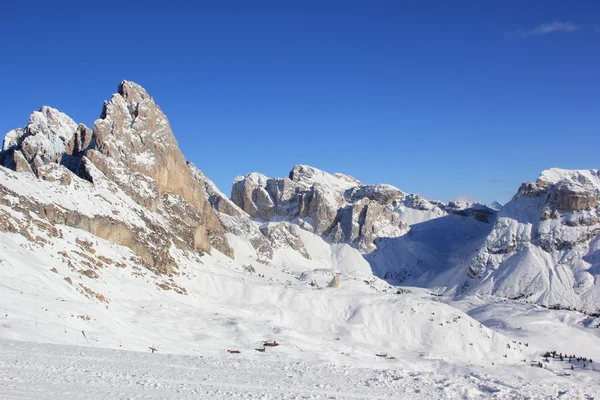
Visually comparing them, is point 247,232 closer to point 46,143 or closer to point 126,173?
point 126,173

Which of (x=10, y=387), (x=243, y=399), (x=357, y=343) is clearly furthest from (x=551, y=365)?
(x=10, y=387)

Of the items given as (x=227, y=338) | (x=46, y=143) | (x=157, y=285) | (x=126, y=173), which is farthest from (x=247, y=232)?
(x=227, y=338)

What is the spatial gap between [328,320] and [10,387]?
67.1m

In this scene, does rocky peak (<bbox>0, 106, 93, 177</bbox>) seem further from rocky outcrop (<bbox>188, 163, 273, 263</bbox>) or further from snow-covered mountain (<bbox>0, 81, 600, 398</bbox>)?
rocky outcrop (<bbox>188, 163, 273, 263</bbox>)

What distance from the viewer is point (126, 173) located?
367 ft

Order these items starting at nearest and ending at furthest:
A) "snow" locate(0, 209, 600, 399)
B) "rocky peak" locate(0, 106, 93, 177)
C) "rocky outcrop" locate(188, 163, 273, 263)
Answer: "snow" locate(0, 209, 600, 399), "rocky peak" locate(0, 106, 93, 177), "rocky outcrop" locate(188, 163, 273, 263)

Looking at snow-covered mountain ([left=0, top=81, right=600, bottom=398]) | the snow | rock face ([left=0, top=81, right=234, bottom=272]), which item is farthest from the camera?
rock face ([left=0, top=81, right=234, bottom=272])

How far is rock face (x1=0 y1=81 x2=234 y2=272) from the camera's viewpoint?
88.5 metres

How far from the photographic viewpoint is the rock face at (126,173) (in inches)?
3484

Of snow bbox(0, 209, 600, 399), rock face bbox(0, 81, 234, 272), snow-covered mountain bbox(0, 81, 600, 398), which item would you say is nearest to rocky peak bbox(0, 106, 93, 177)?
rock face bbox(0, 81, 234, 272)

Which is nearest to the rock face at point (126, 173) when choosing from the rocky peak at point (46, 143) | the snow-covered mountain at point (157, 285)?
the rocky peak at point (46, 143)

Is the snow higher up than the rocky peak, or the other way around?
the rocky peak

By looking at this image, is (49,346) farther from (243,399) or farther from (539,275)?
(539,275)

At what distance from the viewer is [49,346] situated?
28438mm
